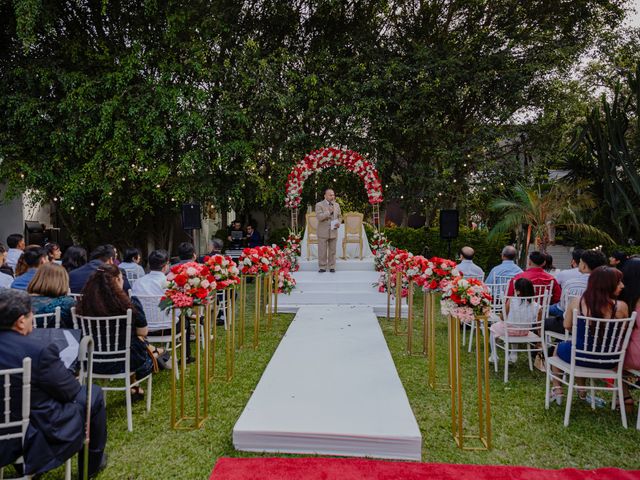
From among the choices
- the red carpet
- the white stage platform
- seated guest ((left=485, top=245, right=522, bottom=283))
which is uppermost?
→ seated guest ((left=485, top=245, right=522, bottom=283))

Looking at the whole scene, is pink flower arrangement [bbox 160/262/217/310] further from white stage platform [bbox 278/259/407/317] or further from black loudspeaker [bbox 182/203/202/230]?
black loudspeaker [bbox 182/203/202/230]

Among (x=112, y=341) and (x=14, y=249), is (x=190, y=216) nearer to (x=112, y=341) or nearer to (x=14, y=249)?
(x=14, y=249)

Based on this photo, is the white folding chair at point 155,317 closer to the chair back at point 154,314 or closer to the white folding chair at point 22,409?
the chair back at point 154,314

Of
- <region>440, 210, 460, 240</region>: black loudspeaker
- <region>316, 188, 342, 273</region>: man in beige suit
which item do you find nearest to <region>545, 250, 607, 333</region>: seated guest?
<region>316, 188, 342, 273</region>: man in beige suit

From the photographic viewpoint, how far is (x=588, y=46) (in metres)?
14.4

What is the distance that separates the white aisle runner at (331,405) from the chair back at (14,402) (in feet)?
5.05

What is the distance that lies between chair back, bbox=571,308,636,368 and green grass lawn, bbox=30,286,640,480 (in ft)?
2.01

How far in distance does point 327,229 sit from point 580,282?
19.1 ft

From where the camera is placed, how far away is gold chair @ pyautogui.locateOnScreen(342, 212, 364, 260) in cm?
1188

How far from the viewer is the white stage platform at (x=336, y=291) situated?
923cm

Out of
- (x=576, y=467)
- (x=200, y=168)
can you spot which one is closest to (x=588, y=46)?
(x=200, y=168)

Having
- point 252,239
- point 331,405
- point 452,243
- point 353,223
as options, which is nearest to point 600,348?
point 331,405

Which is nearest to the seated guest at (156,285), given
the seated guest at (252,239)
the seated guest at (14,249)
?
the seated guest at (14,249)

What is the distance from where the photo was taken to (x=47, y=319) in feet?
12.9
